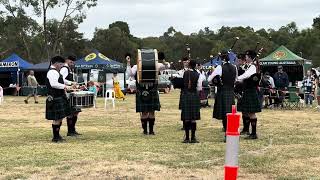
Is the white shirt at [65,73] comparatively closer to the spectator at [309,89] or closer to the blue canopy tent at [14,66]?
the spectator at [309,89]

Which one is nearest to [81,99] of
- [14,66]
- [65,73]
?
[65,73]

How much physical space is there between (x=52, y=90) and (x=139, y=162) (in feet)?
9.86

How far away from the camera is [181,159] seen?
7.68 metres

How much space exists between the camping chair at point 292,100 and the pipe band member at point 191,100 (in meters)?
10.2

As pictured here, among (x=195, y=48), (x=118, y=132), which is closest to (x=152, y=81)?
(x=118, y=132)

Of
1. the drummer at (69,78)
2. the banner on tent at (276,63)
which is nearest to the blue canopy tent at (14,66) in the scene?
the banner on tent at (276,63)

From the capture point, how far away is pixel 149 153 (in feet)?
27.0

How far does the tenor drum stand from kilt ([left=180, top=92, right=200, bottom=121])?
1058mm

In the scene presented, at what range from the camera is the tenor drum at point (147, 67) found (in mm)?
10320

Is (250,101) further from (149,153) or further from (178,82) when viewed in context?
(149,153)

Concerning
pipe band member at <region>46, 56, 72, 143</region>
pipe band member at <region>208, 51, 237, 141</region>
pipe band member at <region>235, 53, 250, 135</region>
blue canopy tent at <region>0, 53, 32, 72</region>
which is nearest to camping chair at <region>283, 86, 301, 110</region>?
pipe band member at <region>235, 53, 250, 135</region>

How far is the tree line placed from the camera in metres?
48.0

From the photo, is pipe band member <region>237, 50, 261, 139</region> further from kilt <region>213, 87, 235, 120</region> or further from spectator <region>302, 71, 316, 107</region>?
spectator <region>302, 71, 316, 107</region>

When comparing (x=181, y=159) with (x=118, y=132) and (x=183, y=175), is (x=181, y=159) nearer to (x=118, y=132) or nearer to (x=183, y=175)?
(x=183, y=175)
